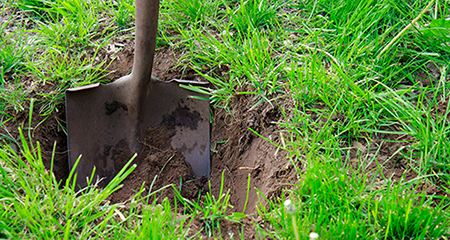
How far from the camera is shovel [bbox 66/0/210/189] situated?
1812mm

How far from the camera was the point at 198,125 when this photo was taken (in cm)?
197

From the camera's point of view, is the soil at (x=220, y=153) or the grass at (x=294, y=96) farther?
the soil at (x=220, y=153)

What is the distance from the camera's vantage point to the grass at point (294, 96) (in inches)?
50.4

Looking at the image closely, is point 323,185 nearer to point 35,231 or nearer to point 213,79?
point 213,79

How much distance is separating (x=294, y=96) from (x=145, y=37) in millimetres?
784

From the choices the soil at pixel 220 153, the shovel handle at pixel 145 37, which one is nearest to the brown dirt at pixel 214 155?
the soil at pixel 220 153

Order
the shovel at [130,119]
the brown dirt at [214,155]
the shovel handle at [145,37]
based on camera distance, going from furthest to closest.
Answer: the shovel at [130,119], the brown dirt at [214,155], the shovel handle at [145,37]

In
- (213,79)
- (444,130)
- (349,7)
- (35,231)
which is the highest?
(349,7)

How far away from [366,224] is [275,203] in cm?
36

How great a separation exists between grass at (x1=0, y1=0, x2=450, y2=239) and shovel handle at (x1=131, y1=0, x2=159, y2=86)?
1.08 feet

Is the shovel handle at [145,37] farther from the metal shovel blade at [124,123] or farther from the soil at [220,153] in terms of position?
the soil at [220,153]

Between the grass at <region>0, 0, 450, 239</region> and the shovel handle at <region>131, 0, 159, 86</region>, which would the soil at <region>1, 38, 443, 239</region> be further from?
the shovel handle at <region>131, 0, 159, 86</region>

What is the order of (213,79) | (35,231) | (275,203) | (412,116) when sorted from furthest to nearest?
(213,79), (412,116), (275,203), (35,231)

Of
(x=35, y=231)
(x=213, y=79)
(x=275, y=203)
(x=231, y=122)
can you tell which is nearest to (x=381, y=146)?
(x=275, y=203)
